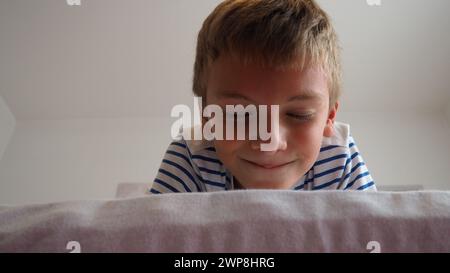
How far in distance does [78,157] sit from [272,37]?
123 cm

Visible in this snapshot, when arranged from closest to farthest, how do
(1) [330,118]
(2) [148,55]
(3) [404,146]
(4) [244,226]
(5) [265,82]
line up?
(4) [244,226] → (5) [265,82] → (1) [330,118] → (2) [148,55] → (3) [404,146]

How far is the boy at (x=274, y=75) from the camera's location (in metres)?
0.45

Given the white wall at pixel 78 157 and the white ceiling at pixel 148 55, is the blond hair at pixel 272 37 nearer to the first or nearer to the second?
the white ceiling at pixel 148 55

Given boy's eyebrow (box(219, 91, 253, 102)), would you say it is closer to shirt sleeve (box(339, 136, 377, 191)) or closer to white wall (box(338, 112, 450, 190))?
shirt sleeve (box(339, 136, 377, 191))

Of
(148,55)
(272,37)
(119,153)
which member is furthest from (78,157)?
(272,37)

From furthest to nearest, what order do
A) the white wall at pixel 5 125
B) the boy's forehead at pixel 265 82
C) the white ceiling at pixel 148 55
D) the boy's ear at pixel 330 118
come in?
the white wall at pixel 5 125
the white ceiling at pixel 148 55
the boy's ear at pixel 330 118
the boy's forehead at pixel 265 82

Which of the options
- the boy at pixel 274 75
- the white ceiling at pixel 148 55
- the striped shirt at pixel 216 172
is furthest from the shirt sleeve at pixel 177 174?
the white ceiling at pixel 148 55

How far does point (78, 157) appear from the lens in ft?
4.98

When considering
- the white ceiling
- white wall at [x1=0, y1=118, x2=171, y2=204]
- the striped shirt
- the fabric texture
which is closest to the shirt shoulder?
the striped shirt

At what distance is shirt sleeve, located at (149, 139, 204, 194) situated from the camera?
635 millimetres

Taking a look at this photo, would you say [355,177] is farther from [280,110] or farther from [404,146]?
[404,146]

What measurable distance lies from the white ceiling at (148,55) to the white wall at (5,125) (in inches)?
1.1
